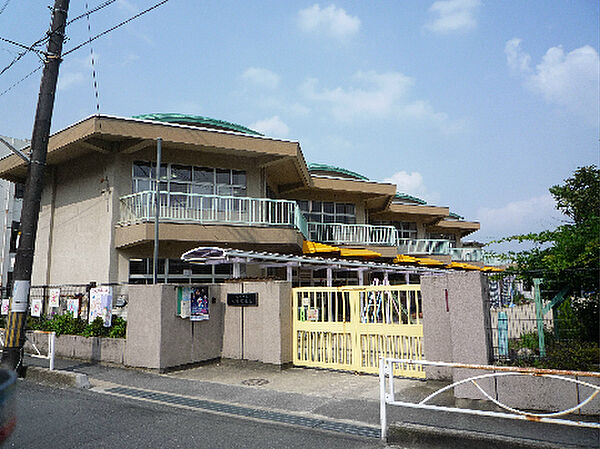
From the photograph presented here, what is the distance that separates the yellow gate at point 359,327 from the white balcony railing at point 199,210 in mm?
5881

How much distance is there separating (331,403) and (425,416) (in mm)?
1522

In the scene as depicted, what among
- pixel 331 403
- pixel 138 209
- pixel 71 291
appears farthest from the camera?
pixel 138 209

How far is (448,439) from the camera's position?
481cm

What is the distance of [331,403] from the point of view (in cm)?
684

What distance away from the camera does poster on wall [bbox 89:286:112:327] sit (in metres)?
11.4

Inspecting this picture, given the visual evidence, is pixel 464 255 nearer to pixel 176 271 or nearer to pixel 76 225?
pixel 176 271

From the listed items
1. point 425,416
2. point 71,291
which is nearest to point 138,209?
point 71,291

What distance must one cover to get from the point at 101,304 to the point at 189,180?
6185 mm

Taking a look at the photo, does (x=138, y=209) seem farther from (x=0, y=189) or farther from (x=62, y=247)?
(x=0, y=189)

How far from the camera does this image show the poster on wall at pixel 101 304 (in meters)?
11.4

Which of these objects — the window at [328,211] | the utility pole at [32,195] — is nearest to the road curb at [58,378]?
the utility pole at [32,195]

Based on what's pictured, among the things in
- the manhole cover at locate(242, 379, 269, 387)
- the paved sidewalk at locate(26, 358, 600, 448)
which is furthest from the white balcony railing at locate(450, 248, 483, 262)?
the manhole cover at locate(242, 379, 269, 387)

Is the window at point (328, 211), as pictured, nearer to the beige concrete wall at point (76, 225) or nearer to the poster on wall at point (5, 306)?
the beige concrete wall at point (76, 225)

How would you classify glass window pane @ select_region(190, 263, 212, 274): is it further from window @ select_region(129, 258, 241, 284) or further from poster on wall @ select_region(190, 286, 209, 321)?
poster on wall @ select_region(190, 286, 209, 321)
